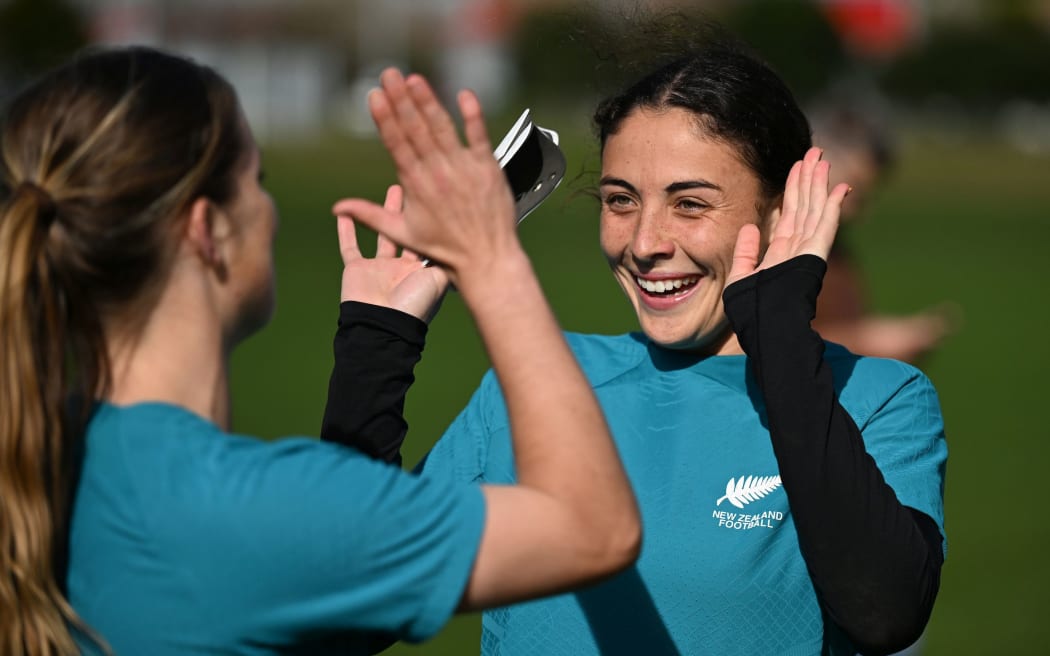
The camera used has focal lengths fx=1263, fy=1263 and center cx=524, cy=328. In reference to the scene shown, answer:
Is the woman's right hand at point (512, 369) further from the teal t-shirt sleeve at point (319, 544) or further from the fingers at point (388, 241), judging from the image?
Answer: the fingers at point (388, 241)

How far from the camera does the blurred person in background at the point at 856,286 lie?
18.5 ft

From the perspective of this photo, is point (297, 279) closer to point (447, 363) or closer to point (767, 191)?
point (447, 363)

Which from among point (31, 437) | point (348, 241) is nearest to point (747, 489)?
point (348, 241)

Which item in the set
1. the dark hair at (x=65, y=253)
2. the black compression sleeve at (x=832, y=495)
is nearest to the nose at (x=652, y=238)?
the black compression sleeve at (x=832, y=495)

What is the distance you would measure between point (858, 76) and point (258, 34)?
36757 millimetres

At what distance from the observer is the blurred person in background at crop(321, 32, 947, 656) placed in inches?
93.4

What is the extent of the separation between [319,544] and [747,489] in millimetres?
1170

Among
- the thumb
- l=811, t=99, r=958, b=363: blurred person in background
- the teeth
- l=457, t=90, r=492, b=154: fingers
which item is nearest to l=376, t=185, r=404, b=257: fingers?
the teeth

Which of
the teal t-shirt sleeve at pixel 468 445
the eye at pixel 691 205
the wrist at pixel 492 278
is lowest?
the teal t-shirt sleeve at pixel 468 445

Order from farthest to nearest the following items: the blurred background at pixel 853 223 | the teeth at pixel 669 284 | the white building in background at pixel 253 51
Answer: the white building in background at pixel 253 51, the blurred background at pixel 853 223, the teeth at pixel 669 284

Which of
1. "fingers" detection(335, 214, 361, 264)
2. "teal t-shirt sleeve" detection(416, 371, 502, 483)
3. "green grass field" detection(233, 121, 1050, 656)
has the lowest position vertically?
"green grass field" detection(233, 121, 1050, 656)

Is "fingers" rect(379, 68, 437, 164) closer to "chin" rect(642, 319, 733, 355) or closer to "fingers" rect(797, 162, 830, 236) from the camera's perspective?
"fingers" rect(797, 162, 830, 236)

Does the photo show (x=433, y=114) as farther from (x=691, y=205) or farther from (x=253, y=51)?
(x=253, y=51)

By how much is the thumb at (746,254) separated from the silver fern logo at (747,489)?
1.46ft
